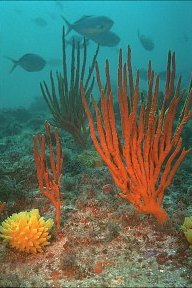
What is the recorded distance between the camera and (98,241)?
3.92 metres

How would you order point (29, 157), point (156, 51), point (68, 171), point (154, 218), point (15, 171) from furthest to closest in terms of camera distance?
point (156, 51) → point (29, 157) → point (68, 171) → point (15, 171) → point (154, 218)

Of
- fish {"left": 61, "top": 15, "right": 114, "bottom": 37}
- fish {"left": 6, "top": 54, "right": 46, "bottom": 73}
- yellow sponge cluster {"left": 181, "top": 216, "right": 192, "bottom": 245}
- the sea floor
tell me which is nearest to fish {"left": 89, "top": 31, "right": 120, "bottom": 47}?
fish {"left": 61, "top": 15, "right": 114, "bottom": 37}

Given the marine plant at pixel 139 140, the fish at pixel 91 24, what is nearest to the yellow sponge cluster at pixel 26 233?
the marine plant at pixel 139 140

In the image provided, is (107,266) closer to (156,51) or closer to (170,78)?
(170,78)

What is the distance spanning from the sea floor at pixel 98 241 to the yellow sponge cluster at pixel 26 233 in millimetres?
111

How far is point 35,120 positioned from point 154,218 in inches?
341

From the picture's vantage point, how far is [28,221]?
3.84 metres

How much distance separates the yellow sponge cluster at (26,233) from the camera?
369 centimetres

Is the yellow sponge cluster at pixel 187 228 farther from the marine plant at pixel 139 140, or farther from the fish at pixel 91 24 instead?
the fish at pixel 91 24

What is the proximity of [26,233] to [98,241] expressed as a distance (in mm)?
874

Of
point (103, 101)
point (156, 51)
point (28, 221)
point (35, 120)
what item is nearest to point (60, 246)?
point (28, 221)

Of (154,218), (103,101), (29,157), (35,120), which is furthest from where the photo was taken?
(35,120)

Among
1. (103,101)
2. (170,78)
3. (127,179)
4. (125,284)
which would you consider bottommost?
(125,284)

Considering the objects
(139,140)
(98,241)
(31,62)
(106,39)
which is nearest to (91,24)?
(106,39)
